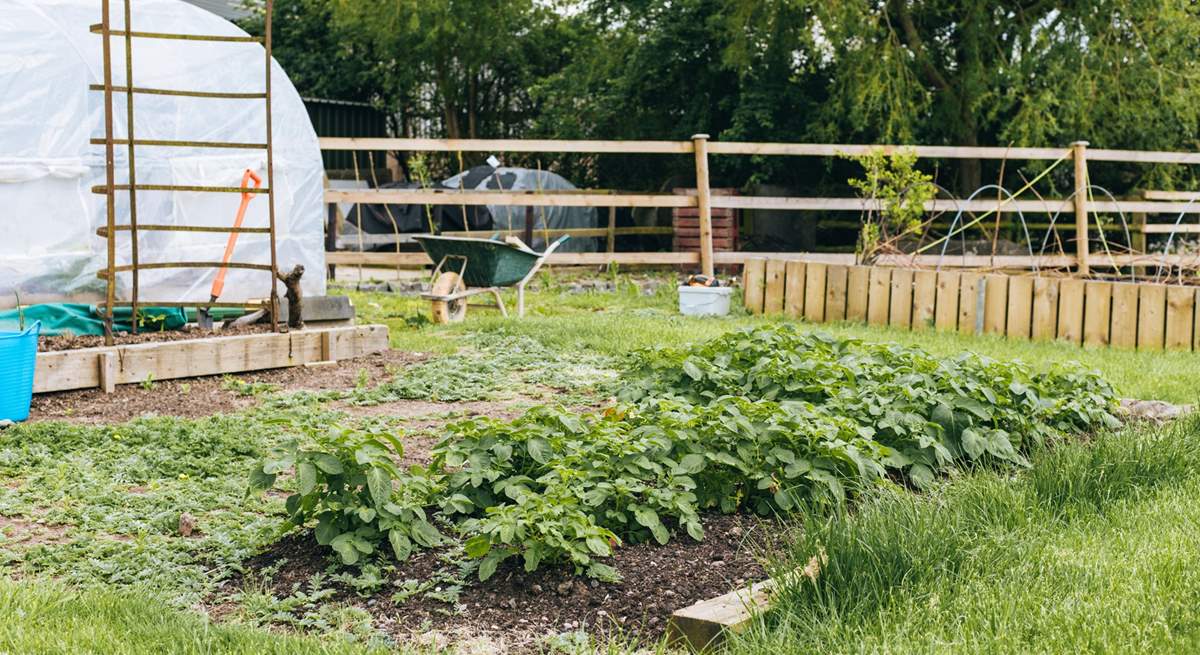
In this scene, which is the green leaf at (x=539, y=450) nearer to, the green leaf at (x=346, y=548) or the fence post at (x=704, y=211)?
the green leaf at (x=346, y=548)

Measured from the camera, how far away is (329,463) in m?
3.47

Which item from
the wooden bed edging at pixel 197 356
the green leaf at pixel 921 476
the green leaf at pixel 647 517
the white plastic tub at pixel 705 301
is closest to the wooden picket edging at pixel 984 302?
the white plastic tub at pixel 705 301

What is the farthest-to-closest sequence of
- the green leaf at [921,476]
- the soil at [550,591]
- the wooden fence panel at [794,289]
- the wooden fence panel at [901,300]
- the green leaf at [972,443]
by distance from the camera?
1. the wooden fence panel at [794,289]
2. the wooden fence panel at [901,300]
3. the green leaf at [972,443]
4. the green leaf at [921,476]
5. the soil at [550,591]

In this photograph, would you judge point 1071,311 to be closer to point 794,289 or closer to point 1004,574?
point 794,289

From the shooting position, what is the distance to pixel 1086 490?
3.88m

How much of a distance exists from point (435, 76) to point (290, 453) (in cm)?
1871

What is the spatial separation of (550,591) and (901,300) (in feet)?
20.7

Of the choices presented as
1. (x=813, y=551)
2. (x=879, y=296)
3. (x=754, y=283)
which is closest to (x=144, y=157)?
(x=754, y=283)

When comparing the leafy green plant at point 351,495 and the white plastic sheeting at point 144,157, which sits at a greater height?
the white plastic sheeting at point 144,157

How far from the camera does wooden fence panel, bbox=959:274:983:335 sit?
8711mm

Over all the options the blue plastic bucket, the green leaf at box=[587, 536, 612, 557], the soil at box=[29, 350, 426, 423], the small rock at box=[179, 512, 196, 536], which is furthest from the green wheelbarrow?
the green leaf at box=[587, 536, 612, 557]

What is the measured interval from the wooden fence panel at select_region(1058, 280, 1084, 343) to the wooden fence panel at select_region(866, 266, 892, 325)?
50.1 inches

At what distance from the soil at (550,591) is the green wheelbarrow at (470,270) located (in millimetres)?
5544

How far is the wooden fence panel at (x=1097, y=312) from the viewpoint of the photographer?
8.20 meters
